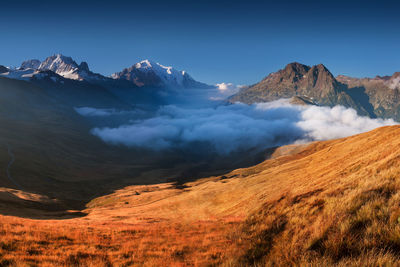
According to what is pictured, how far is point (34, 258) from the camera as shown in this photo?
9320mm

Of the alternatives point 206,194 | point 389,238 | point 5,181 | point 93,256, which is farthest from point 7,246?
point 5,181

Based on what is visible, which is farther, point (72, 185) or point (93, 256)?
point (72, 185)

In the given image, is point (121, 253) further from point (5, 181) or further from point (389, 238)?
point (5, 181)

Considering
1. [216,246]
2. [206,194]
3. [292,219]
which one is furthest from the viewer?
[206,194]

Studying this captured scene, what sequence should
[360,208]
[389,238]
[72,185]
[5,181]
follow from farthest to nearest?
[72,185] → [5,181] → [360,208] → [389,238]

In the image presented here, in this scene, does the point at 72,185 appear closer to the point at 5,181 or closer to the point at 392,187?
the point at 5,181

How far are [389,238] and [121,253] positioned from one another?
1091 cm

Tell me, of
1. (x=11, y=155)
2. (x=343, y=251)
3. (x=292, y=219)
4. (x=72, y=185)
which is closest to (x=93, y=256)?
(x=292, y=219)

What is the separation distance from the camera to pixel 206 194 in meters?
82.0

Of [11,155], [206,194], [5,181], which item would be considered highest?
[11,155]

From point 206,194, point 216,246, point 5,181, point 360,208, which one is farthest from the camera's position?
point 5,181

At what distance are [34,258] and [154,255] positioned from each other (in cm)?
528

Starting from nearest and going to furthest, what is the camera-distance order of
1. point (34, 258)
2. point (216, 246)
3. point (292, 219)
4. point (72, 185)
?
point (34, 258) < point (292, 219) < point (216, 246) < point (72, 185)

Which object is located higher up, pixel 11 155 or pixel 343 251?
pixel 11 155
